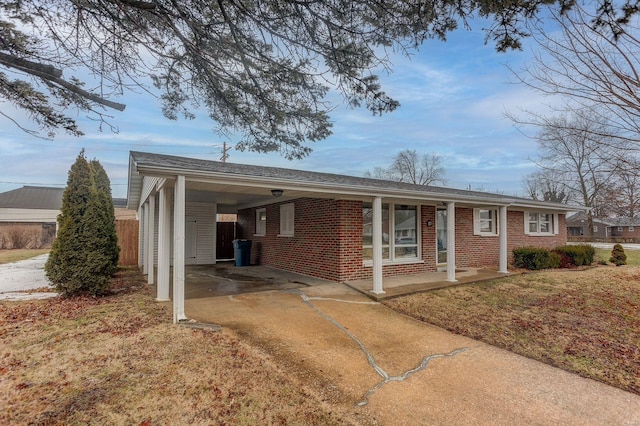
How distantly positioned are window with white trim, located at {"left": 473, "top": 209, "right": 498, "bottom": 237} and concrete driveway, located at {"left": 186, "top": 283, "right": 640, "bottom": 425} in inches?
313

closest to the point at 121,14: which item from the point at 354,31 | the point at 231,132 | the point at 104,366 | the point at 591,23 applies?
the point at 231,132

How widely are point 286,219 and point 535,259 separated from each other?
8.85 metres

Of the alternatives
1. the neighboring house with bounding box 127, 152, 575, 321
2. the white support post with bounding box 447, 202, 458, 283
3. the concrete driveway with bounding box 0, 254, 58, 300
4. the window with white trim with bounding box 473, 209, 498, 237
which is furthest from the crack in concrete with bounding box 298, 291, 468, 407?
the window with white trim with bounding box 473, 209, 498, 237

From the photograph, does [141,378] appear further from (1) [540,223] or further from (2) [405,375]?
(1) [540,223]

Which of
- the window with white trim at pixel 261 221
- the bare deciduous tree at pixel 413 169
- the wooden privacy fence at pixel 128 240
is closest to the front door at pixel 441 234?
the window with white trim at pixel 261 221

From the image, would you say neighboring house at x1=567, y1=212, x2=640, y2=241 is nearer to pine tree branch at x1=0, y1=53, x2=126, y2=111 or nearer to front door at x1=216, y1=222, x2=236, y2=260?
front door at x1=216, y1=222, x2=236, y2=260

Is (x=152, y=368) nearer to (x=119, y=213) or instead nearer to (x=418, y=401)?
(x=418, y=401)

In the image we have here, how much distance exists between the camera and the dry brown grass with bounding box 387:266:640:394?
14.8 ft

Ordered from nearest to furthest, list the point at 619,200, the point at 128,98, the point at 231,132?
the point at 128,98, the point at 231,132, the point at 619,200

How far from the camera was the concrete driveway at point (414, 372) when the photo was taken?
10.5 feet

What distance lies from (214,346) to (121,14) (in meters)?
4.87

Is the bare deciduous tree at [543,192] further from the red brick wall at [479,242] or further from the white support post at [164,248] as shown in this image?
the white support post at [164,248]

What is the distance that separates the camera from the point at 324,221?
367 inches

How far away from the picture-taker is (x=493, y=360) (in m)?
4.44
